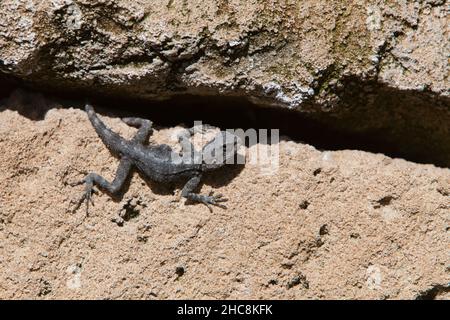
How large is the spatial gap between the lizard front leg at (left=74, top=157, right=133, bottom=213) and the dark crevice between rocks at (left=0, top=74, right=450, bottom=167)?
17.5 inches

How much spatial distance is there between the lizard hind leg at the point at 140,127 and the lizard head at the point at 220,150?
17.1 inches

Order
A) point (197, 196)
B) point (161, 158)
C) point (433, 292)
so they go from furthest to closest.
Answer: point (161, 158), point (197, 196), point (433, 292)

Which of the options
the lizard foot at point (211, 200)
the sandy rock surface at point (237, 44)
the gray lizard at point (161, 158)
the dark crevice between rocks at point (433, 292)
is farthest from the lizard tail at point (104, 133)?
the dark crevice between rocks at point (433, 292)

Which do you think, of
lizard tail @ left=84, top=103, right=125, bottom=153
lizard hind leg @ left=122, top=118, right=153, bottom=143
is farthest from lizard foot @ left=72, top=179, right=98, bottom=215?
lizard hind leg @ left=122, top=118, right=153, bottom=143

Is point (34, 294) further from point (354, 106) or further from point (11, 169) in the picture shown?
point (354, 106)

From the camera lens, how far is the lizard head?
14.3 feet

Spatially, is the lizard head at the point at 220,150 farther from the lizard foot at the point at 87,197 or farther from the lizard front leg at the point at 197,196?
the lizard foot at the point at 87,197

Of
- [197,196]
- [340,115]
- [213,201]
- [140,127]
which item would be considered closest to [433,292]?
[340,115]

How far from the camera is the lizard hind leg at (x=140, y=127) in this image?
174 inches

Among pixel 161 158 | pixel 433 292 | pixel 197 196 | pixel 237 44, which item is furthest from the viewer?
pixel 161 158

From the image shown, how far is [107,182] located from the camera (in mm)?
4246

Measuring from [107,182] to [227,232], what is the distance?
0.91 metres

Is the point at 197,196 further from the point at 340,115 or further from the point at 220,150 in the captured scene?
the point at 340,115

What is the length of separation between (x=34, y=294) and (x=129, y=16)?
1.92 meters
